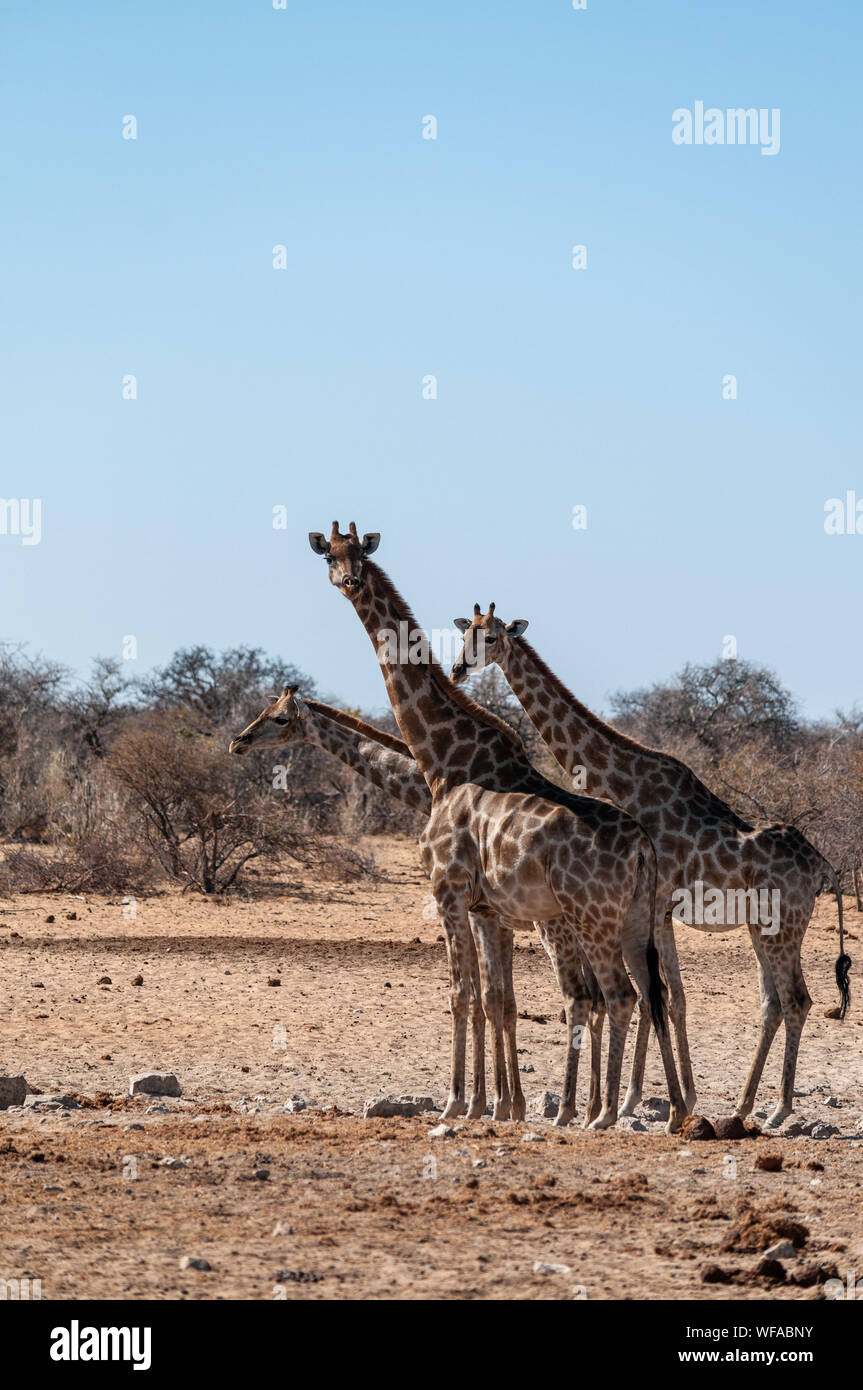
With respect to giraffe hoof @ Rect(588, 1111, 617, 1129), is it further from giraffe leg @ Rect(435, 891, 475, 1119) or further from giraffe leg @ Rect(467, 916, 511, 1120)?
giraffe leg @ Rect(435, 891, 475, 1119)

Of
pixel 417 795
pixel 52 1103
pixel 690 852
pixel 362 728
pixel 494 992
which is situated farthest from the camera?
pixel 362 728

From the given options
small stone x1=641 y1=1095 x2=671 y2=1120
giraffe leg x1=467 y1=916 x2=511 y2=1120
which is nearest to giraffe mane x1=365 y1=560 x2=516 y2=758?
giraffe leg x1=467 y1=916 x2=511 y2=1120

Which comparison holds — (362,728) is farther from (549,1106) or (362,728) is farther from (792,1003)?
(792,1003)

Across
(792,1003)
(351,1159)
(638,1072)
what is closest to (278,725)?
(638,1072)

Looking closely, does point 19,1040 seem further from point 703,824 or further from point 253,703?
point 253,703

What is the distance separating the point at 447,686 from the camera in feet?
35.5

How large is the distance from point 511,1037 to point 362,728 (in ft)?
10.0

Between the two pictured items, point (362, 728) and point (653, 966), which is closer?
point (653, 966)

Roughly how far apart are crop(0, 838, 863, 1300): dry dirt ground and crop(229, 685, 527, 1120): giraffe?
0.48 meters

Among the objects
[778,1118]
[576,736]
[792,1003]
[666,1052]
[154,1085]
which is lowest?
[778,1118]

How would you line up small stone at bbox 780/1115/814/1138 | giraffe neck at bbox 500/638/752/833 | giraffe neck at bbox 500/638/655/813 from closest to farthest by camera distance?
1. small stone at bbox 780/1115/814/1138
2. giraffe neck at bbox 500/638/752/833
3. giraffe neck at bbox 500/638/655/813

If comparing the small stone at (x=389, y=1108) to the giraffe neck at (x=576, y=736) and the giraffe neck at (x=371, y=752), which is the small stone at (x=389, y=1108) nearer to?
the giraffe neck at (x=371, y=752)

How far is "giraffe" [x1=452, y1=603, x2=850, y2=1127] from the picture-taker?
406 inches
